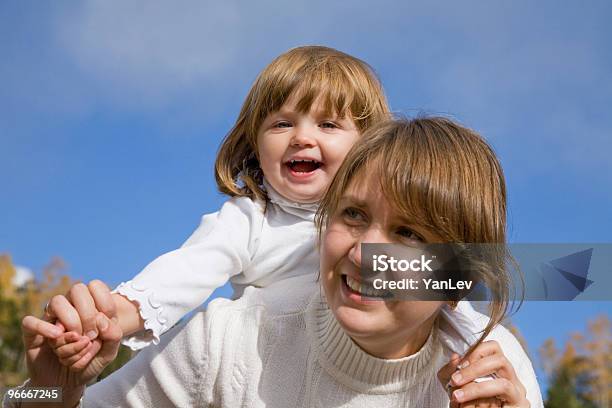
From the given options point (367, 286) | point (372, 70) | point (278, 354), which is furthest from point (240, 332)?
point (372, 70)

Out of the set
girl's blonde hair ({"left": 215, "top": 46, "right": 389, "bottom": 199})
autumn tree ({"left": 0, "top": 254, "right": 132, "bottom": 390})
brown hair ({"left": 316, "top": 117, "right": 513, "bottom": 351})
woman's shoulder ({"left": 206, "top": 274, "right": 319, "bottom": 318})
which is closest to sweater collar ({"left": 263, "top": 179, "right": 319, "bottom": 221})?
girl's blonde hair ({"left": 215, "top": 46, "right": 389, "bottom": 199})

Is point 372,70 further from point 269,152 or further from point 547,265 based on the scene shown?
point 547,265

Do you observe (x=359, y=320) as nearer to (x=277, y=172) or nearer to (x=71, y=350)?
(x=71, y=350)

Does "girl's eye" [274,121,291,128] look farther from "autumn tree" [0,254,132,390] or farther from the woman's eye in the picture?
"autumn tree" [0,254,132,390]

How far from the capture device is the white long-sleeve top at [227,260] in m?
2.50

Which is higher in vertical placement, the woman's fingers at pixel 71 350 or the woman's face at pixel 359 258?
the woman's face at pixel 359 258

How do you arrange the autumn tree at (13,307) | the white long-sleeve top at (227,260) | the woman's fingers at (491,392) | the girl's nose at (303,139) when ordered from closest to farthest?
the woman's fingers at (491,392)
the white long-sleeve top at (227,260)
the girl's nose at (303,139)
the autumn tree at (13,307)

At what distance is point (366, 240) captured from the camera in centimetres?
213

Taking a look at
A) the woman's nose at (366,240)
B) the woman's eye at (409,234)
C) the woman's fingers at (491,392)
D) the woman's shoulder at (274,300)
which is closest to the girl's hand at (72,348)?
the woman's shoulder at (274,300)

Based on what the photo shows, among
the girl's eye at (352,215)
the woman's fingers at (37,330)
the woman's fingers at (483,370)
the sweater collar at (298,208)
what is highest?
the sweater collar at (298,208)

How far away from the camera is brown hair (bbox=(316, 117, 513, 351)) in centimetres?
214

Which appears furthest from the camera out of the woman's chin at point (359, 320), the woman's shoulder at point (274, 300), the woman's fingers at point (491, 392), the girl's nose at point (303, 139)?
the girl's nose at point (303, 139)

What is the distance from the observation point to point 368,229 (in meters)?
2.16

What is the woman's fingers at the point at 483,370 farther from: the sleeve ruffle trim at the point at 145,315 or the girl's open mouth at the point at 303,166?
the girl's open mouth at the point at 303,166
